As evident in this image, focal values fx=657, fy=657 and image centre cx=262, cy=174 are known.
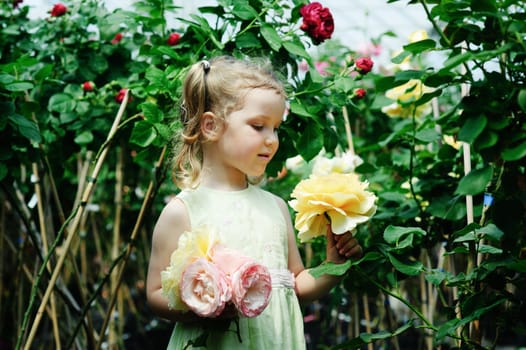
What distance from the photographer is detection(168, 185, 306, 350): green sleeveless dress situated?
1.31 m

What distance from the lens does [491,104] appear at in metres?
1.18

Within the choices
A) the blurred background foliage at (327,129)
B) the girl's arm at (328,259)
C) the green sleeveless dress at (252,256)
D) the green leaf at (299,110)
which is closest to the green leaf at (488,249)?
the blurred background foliage at (327,129)

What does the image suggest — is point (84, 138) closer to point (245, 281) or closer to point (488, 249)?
point (245, 281)

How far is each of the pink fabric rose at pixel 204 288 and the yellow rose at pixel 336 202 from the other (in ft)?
0.79

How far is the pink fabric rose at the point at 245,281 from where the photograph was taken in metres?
1.15

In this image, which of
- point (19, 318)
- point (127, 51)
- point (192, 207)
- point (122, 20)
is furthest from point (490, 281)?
point (19, 318)

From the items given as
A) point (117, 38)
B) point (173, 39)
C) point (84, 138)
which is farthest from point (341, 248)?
point (117, 38)

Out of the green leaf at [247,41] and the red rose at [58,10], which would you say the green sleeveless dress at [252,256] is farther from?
the red rose at [58,10]

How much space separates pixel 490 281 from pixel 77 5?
1.55 metres

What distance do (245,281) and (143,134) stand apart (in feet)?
2.03

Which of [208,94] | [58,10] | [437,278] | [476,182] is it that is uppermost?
[58,10]

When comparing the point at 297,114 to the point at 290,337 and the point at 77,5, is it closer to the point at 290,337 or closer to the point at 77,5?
the point at 290,337

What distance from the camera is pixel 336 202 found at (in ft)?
4.16

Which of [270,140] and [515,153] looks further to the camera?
[270,140]
